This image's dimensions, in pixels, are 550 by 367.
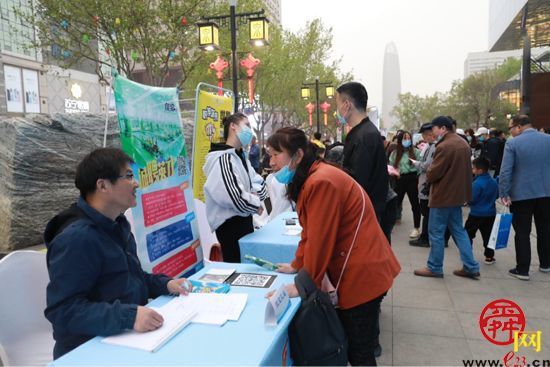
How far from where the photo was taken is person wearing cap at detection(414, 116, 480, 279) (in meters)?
4.32

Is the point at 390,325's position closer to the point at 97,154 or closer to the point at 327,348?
the point at 327,348

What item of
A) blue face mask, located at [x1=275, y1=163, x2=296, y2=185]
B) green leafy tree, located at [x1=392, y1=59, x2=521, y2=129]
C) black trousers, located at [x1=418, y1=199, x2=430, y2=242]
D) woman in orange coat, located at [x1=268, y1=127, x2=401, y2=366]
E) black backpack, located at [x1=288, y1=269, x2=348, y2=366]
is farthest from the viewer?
green leafy tree, located at [x1=392, y1=59, x2=521, y2=129]

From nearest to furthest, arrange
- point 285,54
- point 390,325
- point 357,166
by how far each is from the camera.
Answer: point 357,166 < point 390,325 < point 285,54

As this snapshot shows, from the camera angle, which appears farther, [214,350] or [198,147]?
[198,147]

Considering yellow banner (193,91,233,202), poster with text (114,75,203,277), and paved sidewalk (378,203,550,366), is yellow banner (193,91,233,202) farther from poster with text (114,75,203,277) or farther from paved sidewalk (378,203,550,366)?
paved sidewalk (378,203,550,366)

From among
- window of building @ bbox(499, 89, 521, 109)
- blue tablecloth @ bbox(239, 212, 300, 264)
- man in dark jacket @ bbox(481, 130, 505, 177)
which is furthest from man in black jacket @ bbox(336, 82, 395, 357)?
window of building @ bbox(499, 89, 521, 109)

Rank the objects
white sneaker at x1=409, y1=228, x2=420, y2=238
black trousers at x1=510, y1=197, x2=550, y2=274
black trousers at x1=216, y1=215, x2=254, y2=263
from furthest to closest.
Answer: white sneaker at x1=409, y1=228, x2=420, y2=238 < black trousers at x1=510, y1=197, x2=550, y2=274 < black trousers at x1=216, y1=215, x2=254, y2=263

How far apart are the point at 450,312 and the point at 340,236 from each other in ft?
8.18

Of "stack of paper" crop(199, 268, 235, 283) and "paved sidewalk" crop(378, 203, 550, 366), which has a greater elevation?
"stack of paper" crop(199, 268, 235, 283)

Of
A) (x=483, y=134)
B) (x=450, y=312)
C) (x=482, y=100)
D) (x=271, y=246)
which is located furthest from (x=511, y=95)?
(x=271, y=246)

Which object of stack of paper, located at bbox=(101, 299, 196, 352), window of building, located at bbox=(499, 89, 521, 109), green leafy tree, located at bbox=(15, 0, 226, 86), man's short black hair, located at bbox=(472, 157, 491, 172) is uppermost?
window of building, located at bbox=(499, 89, 521, 109)

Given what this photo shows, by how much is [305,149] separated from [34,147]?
603cm

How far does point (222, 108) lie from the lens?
5074 mm

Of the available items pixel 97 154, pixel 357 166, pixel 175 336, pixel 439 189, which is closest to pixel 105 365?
pixel 175 336
